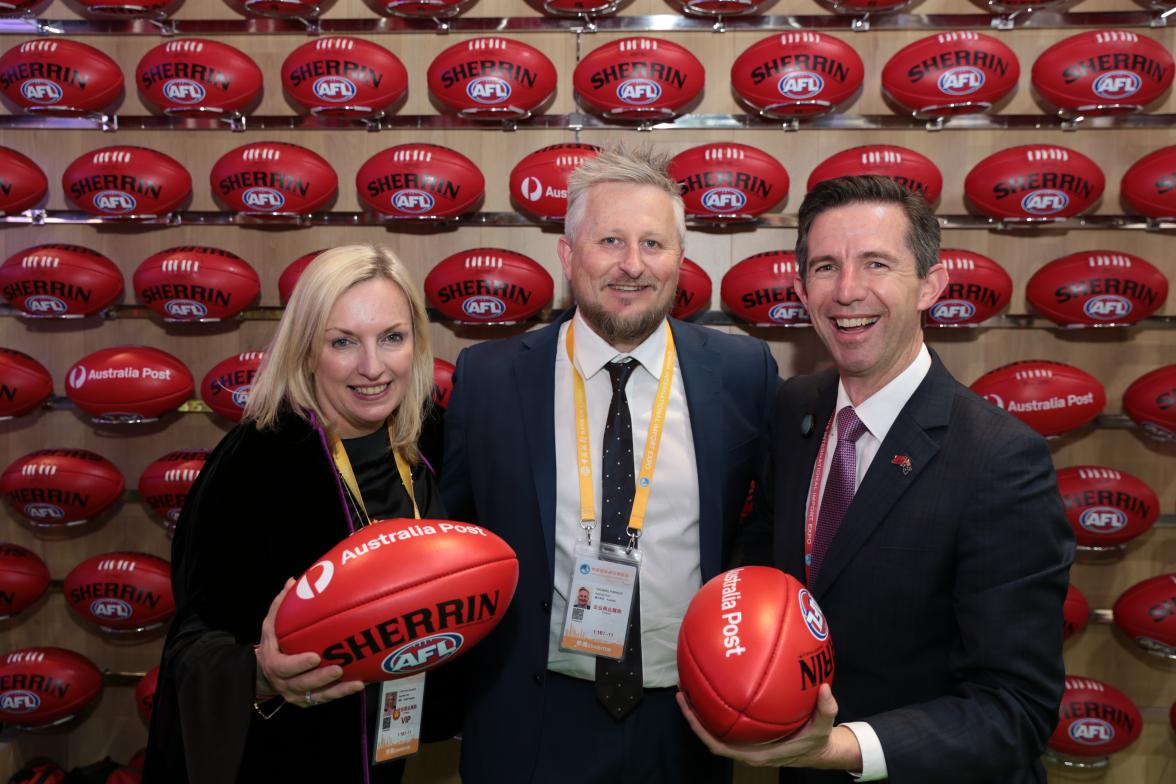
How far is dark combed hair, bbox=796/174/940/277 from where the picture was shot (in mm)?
1407

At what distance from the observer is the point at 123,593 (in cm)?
301

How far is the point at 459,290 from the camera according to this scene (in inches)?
113

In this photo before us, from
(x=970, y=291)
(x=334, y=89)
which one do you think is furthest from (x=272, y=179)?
(x=970, y=291)

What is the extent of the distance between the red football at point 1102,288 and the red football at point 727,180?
0.96 metres

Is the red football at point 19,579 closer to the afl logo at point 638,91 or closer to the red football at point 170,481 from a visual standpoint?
the red football at point 170,481

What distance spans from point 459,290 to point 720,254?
99cm

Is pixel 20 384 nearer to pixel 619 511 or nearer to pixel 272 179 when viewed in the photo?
pixel 272 179

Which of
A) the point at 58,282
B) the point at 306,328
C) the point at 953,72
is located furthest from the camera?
the point at 58,282

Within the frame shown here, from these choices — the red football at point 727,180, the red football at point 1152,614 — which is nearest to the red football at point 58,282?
the red football at point 727,180

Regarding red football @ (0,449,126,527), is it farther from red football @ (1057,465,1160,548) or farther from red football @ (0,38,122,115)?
red football @ (1057,465,1160,548)

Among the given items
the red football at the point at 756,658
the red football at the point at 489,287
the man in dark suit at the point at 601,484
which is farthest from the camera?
the red football at the point at 489,287

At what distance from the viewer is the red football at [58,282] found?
3.01 metres

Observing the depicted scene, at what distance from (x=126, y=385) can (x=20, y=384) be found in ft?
1.37

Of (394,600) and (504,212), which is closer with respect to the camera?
(394,600)
